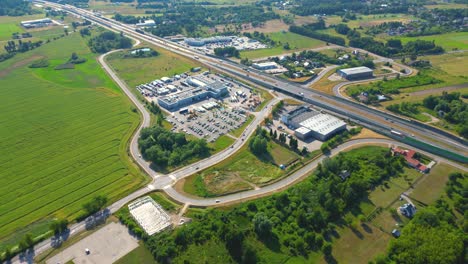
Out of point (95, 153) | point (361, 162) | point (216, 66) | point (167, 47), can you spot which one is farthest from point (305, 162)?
point (167, 47)

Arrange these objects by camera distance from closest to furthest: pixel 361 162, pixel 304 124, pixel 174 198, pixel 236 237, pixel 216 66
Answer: pixel 236 237
pixel 174 198
pixel 361 162
pixel 304 124
pixel 216 66

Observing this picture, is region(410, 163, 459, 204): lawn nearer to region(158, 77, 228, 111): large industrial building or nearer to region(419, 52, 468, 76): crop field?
region(158, 77, 228, 111): large industrial building

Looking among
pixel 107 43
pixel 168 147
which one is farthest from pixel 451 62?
pixel 107 43

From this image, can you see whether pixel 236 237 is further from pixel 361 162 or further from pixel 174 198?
pixel 361 162

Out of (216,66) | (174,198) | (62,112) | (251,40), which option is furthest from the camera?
(251,40)

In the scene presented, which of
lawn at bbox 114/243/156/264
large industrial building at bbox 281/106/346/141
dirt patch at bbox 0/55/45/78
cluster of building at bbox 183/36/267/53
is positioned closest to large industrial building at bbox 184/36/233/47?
cluster of building at bbox 183/36/267/53

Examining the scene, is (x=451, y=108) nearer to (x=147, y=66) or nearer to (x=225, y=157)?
(x=225, y=157)
